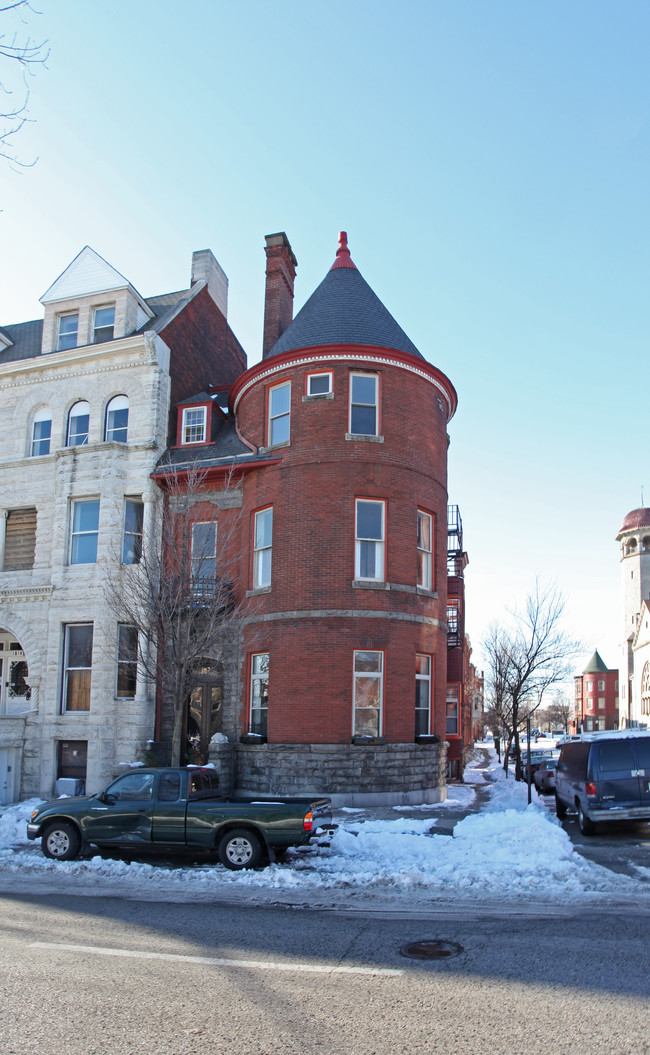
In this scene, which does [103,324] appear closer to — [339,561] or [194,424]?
[194,424]

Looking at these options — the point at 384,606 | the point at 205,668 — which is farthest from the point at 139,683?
the point at 384,606

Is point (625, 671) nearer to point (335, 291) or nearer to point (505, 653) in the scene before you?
point (505, 653)

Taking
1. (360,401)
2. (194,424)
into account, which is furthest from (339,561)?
(194,424)

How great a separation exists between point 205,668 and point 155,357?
8892 mm

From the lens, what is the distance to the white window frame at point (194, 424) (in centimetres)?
2364

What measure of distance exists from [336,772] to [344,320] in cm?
1134

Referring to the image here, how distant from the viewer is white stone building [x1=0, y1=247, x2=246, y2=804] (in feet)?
70.4

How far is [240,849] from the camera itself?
37.2 feet

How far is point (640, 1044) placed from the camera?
5020mm

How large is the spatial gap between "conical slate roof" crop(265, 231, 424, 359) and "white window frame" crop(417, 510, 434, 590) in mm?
4227

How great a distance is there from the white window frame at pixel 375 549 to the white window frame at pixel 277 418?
8.82 ft

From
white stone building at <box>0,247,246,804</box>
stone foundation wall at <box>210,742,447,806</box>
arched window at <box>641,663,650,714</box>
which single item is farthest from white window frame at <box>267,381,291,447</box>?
arched window at <box>641,663,650,714</box>

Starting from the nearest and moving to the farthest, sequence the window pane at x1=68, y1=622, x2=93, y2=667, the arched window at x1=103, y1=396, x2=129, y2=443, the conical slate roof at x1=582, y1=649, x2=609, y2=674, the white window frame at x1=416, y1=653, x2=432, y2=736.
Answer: the white window frame at x1=416, y1=653, x2=432, y2=736
the window pane at x1=68, y1=622, x2=93, y2=667
the arched window at x1=103, y1=396, x2=129, y2=443
the conical slate roof at x1=582, y1=649, x2=609, y2=674

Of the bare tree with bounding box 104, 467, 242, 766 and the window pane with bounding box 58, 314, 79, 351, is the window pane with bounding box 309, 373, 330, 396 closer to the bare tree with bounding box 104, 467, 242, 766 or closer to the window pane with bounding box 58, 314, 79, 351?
the bare tree with bounding box 104, 467, 242, 766
